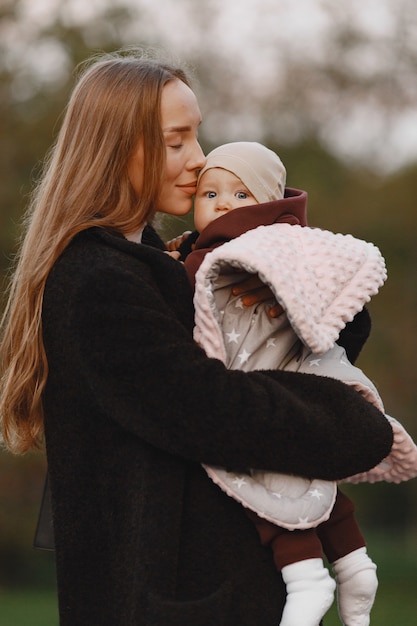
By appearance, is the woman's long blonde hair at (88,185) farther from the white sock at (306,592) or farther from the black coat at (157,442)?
the white sock at (306,592)

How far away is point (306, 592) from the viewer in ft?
6.33

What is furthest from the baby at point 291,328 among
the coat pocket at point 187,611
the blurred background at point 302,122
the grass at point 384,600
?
the blurred background at point 302,122

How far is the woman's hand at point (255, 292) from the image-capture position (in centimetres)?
206

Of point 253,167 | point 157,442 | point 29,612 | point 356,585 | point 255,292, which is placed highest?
point 253,167

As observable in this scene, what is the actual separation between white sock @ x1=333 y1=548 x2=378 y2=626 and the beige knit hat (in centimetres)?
76

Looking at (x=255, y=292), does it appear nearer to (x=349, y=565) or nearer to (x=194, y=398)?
(x=194, y=398)

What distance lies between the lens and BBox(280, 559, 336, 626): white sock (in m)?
1.92

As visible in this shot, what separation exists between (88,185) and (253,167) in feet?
1.25

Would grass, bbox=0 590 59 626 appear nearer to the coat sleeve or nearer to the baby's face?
the baby's face

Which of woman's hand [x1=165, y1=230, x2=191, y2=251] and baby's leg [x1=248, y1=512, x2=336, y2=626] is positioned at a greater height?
woman's hand [x1=165, y1=230, x2=191, y2=251]

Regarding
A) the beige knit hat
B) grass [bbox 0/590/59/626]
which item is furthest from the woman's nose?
grass [bbox 0/590/59/626]

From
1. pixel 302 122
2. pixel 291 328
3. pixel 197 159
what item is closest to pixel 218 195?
pixel 197 159

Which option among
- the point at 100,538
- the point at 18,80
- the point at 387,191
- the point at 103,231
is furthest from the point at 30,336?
the point at 387,191

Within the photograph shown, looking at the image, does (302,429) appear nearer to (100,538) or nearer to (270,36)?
(100,538)
